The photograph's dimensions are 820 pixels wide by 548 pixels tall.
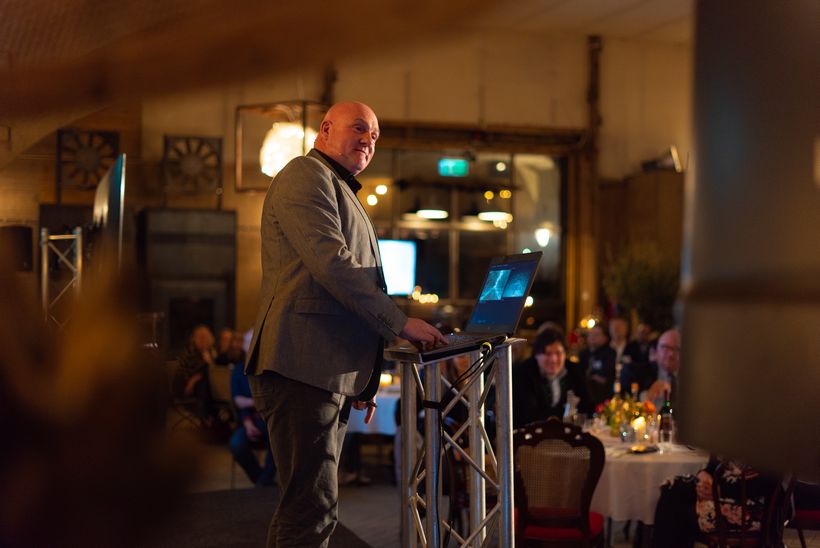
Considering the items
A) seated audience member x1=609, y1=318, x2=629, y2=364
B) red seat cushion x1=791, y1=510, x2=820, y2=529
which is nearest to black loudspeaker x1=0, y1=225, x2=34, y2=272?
red seat cushion x1=791, y1=510, x2=820, y2=529

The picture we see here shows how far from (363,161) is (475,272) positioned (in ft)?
37.0

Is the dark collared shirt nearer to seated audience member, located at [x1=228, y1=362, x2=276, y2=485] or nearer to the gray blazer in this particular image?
the gray blazer

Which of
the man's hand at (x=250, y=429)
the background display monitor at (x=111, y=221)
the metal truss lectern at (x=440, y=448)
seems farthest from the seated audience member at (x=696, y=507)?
the background display monitor at (x=111, y=221)

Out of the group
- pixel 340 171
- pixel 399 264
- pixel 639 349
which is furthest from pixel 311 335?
pixel 399 264

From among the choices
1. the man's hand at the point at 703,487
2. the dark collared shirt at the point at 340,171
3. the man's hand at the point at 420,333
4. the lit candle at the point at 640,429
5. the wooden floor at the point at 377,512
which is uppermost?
the dark collared shirt at the point at 340,171

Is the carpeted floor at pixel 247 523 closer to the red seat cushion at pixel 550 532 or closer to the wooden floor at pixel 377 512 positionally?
the wooden floor at pixel 377 512

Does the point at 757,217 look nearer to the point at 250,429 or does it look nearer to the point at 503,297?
the point at 503,297

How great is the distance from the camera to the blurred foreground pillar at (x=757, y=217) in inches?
10.8

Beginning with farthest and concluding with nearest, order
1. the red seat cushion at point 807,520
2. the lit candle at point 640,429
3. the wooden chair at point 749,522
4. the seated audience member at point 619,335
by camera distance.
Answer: the seated audience member at point 619,335, the lit candle at point 640,429, the red seat cushion at point 807,520, the wooden chair at point 749,522

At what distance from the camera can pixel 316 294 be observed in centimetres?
243

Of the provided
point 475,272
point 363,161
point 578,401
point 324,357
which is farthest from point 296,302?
point 475,272

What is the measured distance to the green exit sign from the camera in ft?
45.1

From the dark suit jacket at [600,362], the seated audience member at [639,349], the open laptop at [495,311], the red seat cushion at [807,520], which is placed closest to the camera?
the open laptop at [495,311]

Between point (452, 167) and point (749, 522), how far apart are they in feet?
32.5
